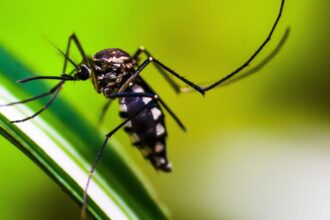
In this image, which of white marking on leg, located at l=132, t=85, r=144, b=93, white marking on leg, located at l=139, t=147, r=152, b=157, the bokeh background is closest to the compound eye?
white marking on leg, located at l=132, t=85, r=144, b=93

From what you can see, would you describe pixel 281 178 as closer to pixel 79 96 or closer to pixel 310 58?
pixel 310 58

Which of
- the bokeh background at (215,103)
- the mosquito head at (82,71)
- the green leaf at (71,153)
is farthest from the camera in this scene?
the bokeh background at (215,103)

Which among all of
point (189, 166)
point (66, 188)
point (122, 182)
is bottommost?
point (189, 166)

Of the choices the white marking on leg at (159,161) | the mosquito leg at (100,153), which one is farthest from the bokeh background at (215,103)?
the mosquito leg at (100,153)

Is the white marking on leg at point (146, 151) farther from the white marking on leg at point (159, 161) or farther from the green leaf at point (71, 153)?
the green leaf at point (71, 153)

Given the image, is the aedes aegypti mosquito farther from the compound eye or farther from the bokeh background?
the bokeh background

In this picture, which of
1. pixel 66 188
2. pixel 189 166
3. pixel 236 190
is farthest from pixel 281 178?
pixel 66 188
